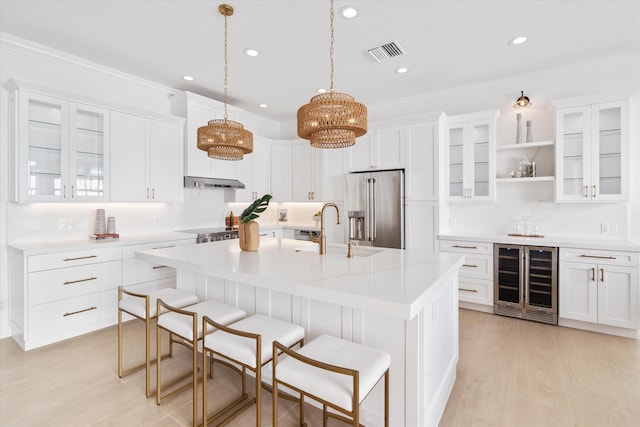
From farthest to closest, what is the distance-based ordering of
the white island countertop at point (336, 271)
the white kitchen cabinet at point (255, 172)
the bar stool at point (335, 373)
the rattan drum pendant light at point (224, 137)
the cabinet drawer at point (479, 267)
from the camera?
the white kitchen cabinet at point (255, 172), the cabinet drawer at point (479, 267), the rattan drum pendant light at point (224, 137), the white island countertop at point (336, 271), the bar stool at point (335, 373)

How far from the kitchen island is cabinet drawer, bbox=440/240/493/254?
173cm

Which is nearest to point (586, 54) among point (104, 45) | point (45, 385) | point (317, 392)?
point (317, 392)

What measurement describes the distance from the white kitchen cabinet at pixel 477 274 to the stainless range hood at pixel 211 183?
10.6ft

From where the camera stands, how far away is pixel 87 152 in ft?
11.0

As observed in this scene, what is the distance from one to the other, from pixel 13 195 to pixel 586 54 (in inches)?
240

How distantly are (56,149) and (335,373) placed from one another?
3.57 meters

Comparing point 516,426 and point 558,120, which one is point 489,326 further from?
point 558,120

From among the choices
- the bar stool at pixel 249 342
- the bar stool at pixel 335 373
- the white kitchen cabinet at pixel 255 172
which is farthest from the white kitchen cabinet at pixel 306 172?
the bar stool at pixel 335 373

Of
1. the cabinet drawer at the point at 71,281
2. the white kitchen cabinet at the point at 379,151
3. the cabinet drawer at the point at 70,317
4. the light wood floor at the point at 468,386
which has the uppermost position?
the white kitchen cabinet at the point at 379,151

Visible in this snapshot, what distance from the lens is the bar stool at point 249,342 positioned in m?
1.48

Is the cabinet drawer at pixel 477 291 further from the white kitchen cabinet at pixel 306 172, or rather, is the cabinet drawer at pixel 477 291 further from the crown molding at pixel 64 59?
the crown molding at pixel 64 59

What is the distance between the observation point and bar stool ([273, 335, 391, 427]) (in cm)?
119

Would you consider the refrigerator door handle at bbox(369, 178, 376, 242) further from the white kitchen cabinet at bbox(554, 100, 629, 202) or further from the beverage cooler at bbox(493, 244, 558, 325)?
the white kitchen cabinet at bbox(554, 100, 629, 202)

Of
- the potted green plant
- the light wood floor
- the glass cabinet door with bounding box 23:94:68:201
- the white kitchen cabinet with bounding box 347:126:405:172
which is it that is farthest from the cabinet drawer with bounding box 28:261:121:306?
the white kitchen cabinet with bounding box 347:126:405:172
